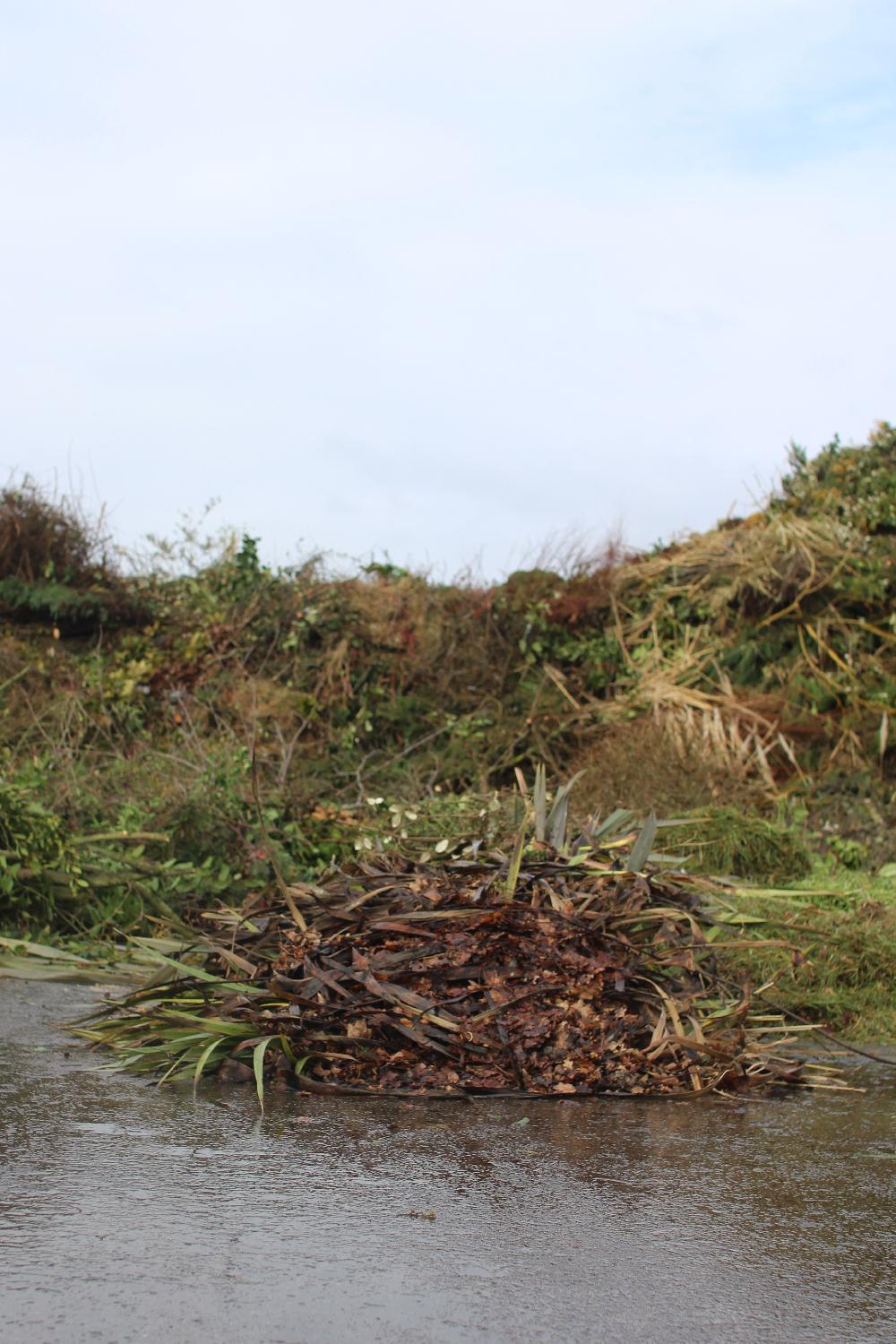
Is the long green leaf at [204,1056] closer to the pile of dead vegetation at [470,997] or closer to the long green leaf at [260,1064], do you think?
the pile of dead vegetation at [470,997]

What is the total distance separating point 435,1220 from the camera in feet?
8.02

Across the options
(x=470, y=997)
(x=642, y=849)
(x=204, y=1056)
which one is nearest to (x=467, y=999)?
(x=470, y=997)

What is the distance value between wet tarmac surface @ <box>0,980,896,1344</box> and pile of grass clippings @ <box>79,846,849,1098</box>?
0.17 metres

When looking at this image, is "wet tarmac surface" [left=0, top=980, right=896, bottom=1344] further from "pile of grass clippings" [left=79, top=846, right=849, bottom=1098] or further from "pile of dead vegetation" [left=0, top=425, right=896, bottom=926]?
"pile of dead vegetation" [left=0, top=425, right=896, bottom=926]

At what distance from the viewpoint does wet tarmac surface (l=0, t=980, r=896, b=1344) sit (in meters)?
1.98

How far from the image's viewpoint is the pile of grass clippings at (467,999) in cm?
374

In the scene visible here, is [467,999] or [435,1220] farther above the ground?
[467,999]

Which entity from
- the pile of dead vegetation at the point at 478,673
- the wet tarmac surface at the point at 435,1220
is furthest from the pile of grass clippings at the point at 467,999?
the pile of dead vegetation at the point at 478,673

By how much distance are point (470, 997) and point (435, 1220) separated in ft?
4.83

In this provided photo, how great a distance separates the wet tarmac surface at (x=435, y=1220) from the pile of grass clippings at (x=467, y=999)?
0.17 meters

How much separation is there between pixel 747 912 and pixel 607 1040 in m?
1.89

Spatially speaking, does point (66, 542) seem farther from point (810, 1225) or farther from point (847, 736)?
point (810, 1225)

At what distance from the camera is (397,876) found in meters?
4.50

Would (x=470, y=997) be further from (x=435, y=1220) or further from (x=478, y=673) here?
(x=478, y=673)
